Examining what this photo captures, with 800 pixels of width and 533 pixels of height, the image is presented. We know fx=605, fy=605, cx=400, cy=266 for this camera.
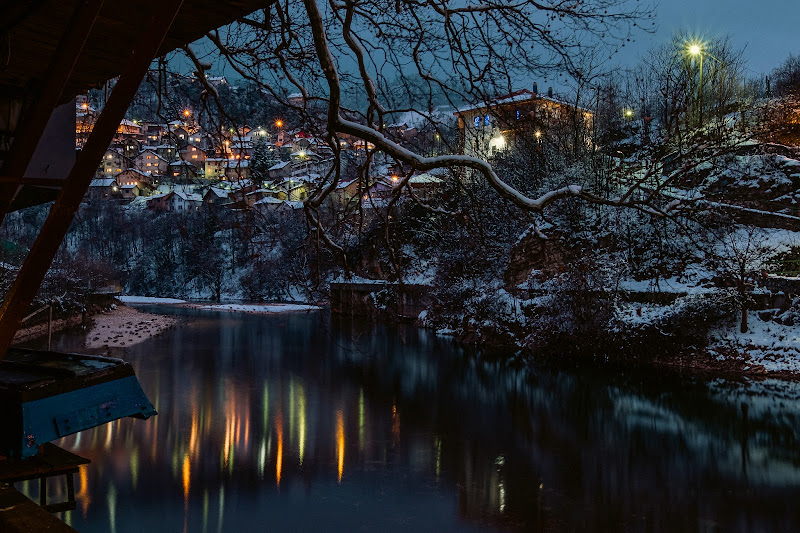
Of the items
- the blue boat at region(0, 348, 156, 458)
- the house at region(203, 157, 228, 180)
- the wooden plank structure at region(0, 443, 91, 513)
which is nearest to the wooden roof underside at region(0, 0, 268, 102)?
the blue boat at region(0, 348, 156, 458)

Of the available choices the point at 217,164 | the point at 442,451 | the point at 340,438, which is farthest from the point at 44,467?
the point at 340,438

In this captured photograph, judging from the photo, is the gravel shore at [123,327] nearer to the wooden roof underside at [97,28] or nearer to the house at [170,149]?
the house at [170,149]

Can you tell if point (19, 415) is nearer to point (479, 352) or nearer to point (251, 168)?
point (251, 168)

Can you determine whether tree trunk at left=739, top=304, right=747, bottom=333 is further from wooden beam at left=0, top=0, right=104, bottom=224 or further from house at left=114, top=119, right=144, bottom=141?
wooden beam at left=0, top=0, right=104, bottom=224

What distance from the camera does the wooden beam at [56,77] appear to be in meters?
1.79

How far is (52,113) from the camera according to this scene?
2377mm

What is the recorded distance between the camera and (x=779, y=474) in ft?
36.0

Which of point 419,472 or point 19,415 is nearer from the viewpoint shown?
point 19,415

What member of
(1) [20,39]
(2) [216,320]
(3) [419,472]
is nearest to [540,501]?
(3) [419,472]

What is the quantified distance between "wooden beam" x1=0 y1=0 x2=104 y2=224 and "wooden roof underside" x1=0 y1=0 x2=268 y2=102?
15 cm

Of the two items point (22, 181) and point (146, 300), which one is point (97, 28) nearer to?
point (22, 181)

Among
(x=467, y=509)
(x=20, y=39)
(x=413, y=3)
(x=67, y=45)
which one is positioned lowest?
(x=467, y=509)

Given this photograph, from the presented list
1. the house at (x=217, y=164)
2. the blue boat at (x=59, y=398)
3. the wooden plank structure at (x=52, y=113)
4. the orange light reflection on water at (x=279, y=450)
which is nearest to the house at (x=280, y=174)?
the house at (x=217, y=164)

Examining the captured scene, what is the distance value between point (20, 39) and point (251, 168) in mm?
2264
